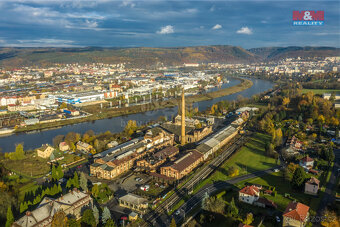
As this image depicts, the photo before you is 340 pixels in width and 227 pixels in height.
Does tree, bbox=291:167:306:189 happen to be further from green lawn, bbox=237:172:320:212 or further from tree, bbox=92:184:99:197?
tree, bbox=92:184:99:197

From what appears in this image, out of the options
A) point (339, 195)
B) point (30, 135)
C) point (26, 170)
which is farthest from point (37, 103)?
point (339, 195)

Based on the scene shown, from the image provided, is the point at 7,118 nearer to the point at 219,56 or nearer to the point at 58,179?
the point at 58,179

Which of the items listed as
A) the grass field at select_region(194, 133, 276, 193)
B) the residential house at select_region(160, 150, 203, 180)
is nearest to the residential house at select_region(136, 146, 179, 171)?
the residential house at select_region(160, 150, 203, 180)

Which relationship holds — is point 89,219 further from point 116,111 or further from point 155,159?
point 116,111

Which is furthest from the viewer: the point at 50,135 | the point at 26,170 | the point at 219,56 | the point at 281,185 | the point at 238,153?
the point at 219,56

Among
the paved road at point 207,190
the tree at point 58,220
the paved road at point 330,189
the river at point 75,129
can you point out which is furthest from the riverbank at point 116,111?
the paved road at point 330,189

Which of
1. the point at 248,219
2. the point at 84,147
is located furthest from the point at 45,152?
the point at 248,219
